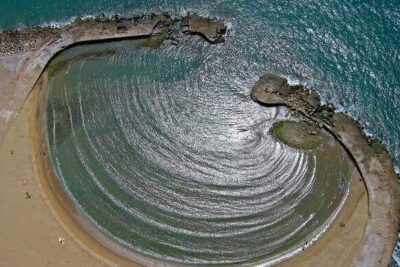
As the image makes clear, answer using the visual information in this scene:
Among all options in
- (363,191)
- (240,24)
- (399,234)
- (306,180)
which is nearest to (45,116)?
(240,24)

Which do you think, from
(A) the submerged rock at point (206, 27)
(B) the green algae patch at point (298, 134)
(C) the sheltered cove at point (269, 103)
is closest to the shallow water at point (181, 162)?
Result: (B) the green algae patch at point (298, 134)

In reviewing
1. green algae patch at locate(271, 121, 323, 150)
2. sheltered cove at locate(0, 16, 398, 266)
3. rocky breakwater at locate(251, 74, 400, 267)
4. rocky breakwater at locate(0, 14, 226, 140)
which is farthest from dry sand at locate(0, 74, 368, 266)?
green algae patch at locate(271, 121, 323, 150)

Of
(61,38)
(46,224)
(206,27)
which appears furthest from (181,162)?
(61,38)

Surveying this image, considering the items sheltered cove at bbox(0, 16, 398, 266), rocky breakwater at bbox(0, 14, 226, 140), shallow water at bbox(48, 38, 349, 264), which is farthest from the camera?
rocky breakwater at bbox(0, 14, 226, 140)

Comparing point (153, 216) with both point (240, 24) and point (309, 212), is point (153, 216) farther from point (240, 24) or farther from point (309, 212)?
point (240, 24)

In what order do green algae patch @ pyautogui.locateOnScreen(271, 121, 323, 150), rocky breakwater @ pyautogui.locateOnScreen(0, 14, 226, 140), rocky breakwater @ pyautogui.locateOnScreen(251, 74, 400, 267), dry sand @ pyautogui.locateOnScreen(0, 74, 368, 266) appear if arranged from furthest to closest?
rocky breakwater @ pyautogui.locateOnScreen(0, 14, 226, 140) → green algae patch @ pyautogui.locateOnScreen(271, 121, 323, 150) → dry sand @ pyautogui.locateOnScreen(0, 74, 368, 266) → rocky breakwater @ pyautogui.locateOnScreen(251, 74, 400, 267)

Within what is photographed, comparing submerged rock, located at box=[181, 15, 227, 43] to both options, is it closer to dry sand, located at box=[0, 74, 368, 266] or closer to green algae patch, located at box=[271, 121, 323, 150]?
green algae patch, located at box=[271, 121, 323, 150]

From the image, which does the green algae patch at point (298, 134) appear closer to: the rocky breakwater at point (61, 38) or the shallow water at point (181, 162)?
the shallow water at point (181, 162)
